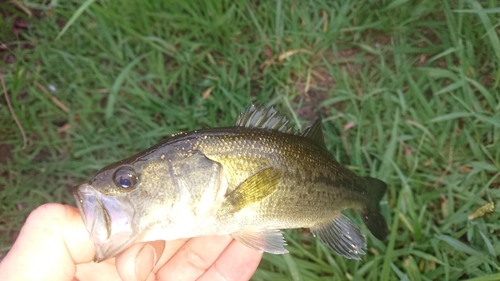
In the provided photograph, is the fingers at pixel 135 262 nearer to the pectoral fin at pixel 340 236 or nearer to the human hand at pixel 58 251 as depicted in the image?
the human hand at pixel 58 251

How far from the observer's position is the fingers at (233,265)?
2.40 meters

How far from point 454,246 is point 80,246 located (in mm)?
2334

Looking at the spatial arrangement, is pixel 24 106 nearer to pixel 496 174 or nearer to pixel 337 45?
pixel 337 45

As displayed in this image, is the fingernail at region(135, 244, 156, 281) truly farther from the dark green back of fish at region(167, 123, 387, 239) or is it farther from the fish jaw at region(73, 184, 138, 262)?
the dark green back of fish at region(167, 123, 387, 239)

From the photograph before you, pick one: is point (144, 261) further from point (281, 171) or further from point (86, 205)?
point (281, 171)

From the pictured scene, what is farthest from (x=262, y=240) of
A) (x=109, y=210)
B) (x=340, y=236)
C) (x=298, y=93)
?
(x=298, y=93)

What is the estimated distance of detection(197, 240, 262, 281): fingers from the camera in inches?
94.4

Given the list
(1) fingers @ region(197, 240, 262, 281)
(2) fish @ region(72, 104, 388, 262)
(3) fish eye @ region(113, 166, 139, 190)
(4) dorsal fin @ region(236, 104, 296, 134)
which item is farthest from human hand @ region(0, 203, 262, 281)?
(4) dorsal fin @ region(236, 104, 296, 134)

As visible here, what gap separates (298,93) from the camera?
3.37 meters

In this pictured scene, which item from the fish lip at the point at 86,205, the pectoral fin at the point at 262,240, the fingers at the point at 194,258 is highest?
the fish lip at the point at 86,205

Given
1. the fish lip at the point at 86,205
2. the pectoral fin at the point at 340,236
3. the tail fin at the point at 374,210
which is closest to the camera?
the fish lip at the point at 86,205

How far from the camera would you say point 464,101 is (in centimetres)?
304

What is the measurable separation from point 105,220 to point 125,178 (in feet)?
0.66

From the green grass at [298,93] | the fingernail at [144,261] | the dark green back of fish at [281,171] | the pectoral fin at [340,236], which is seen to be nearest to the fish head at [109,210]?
the fingernail at [144,261]
